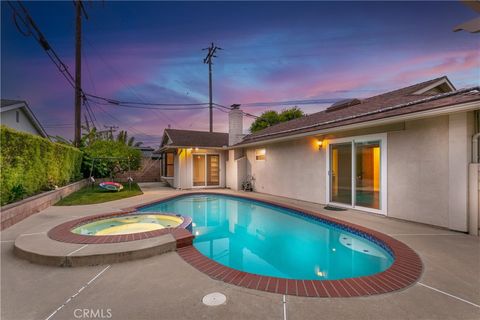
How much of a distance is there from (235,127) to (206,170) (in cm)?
366

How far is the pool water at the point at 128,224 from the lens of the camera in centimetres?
588

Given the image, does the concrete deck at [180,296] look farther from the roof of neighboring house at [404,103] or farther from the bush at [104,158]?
the bush at [104,158]

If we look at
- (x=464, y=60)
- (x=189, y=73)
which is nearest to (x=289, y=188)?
(x=464, y=60)

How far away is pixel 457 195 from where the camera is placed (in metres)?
5.32

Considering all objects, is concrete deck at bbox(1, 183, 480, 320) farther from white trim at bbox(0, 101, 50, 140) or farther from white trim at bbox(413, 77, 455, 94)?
white trim at bbox(0, 101, 50, 140)

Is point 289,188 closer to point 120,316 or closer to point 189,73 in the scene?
point 120,316

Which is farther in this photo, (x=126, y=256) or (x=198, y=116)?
(x=198, y=116)

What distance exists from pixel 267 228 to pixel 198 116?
25607mm

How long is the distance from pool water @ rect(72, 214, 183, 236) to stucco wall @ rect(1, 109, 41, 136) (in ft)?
42.4

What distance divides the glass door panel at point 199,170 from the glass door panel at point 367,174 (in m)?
10.6

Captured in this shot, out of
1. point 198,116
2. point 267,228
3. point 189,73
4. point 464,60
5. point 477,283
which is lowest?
point 267,228

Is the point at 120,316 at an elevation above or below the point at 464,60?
below

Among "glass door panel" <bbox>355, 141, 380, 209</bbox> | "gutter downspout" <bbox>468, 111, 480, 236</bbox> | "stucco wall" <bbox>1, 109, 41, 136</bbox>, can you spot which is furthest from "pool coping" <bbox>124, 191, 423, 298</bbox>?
"stucco wall" <bbox>1, 109, 41, 136</bbox>

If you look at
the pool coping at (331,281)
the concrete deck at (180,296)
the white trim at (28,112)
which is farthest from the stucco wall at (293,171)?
the white trim at (28,112)
